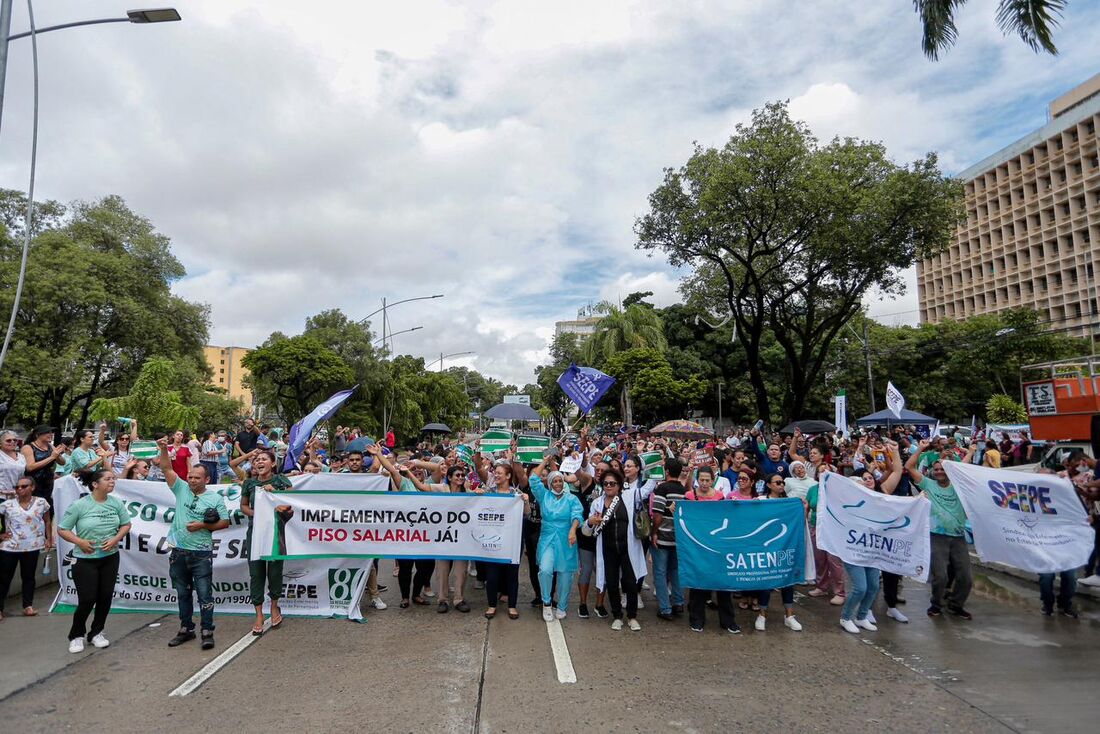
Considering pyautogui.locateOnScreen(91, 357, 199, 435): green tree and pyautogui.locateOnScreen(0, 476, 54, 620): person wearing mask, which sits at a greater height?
pyautogui.locateOnScreen(91, 357, 199, 435): green tree

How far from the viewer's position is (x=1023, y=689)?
4.99m

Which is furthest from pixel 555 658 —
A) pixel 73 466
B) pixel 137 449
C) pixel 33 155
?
pixel 33 155

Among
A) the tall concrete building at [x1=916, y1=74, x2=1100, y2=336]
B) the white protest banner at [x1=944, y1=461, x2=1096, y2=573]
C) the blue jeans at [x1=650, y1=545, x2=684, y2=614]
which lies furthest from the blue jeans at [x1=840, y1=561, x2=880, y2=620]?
the tall concrete building at [x1=916, y1=74, x2=1100, y2=336]

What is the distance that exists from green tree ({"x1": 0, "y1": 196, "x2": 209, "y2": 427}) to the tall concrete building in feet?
220

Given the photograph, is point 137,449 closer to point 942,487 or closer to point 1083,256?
point 942,487

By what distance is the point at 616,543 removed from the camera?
267 inches

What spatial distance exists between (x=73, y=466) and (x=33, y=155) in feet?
28.0

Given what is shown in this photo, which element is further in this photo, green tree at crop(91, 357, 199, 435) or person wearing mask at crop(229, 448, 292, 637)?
green tree at crop(91, 357, 199, 435)

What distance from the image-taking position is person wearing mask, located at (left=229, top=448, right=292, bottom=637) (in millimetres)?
6598

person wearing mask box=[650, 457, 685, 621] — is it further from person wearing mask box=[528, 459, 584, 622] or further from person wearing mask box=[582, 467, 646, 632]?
person wearing mask box=[528, 459, 584, 622]

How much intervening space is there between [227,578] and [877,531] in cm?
694

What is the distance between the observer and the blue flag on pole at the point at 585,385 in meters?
12.8

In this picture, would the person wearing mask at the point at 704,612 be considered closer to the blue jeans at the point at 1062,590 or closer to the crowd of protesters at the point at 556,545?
the crowd of protesters at the point at 556,545

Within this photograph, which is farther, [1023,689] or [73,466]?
[73,466]
